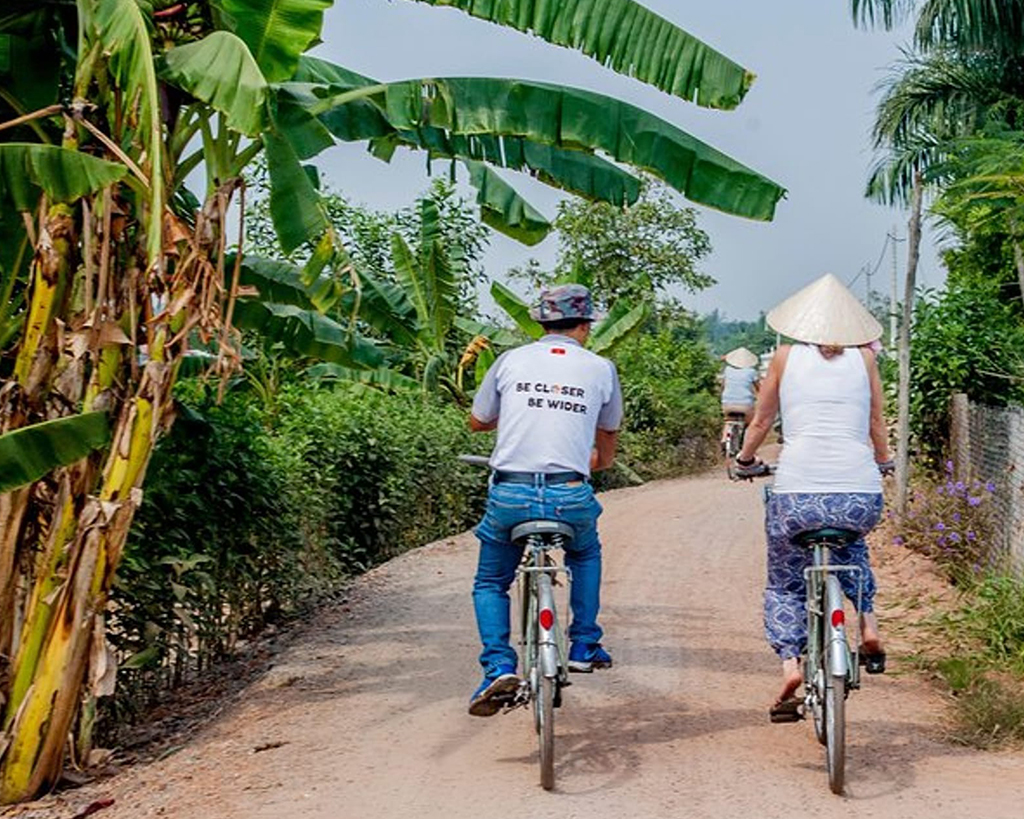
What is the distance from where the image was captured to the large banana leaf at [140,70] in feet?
20.2

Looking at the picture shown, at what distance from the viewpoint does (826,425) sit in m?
6.19

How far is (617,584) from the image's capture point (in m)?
11.8

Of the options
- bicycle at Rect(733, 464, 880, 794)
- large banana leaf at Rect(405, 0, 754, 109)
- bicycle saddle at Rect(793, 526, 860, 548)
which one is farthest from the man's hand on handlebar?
large banana leaf at Rect(405, 0, 754, 109)

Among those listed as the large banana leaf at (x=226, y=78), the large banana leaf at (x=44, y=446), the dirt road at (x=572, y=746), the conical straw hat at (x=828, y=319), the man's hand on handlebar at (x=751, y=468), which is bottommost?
the dirt road at (x=572, y=746)

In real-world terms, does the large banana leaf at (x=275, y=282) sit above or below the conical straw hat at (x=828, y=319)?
above

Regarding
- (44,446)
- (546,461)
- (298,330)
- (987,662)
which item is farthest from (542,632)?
(298,330)

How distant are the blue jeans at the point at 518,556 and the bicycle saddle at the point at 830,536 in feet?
3.02

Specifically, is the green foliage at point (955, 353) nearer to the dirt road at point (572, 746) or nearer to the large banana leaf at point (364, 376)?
the dirt road at point (572, 746)

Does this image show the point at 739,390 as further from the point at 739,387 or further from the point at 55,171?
the point at 55,171

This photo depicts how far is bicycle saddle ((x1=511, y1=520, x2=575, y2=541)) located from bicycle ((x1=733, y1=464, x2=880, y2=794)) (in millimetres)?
942

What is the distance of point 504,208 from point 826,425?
2.82 meters

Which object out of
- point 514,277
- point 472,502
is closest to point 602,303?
point 514,277

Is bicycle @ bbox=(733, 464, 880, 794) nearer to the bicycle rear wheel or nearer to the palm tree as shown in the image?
the bicycle rear wheel

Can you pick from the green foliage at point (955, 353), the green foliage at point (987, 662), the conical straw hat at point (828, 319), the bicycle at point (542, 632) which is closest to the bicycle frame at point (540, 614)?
the bicycle at point (542, 632)
